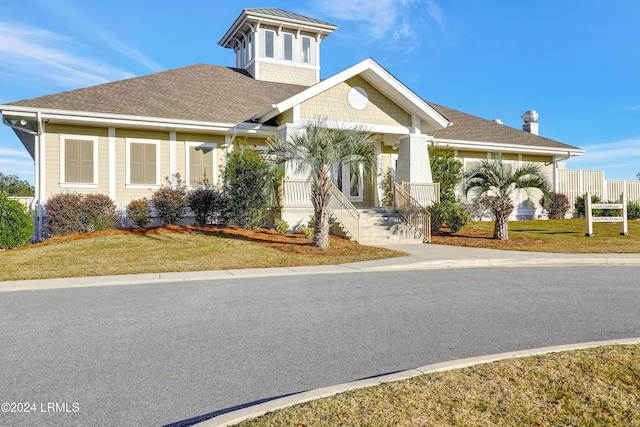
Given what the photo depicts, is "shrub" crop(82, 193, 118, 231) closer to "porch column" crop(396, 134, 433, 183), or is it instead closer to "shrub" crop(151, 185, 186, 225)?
"shrub" crop(151, 185, 186, 225)

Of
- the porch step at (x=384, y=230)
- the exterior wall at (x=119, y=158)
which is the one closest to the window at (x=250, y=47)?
the exterior wall at (x=119, y=158)

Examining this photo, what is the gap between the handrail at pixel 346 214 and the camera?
1599 cm

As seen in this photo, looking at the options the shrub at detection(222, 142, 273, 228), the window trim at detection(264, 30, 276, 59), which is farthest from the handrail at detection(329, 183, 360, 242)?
the window trim at detection(264, 30, 276, 59)

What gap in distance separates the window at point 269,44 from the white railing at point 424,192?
38.7 ft

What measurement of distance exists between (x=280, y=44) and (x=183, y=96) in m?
8.43

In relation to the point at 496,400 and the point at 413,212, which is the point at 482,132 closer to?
the point at 413,212

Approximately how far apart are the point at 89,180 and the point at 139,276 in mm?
8908

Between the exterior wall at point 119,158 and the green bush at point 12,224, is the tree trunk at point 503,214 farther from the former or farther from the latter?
the green bush at point 12,224

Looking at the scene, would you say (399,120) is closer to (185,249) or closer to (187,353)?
(185,249)

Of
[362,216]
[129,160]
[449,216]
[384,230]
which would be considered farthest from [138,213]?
[449,216]

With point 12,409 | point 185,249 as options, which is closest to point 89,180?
point 185,249

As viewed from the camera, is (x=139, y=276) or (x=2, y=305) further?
(x=139, y=276)

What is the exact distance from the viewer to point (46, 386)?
12.8ft

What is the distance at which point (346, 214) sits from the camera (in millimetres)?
16672
